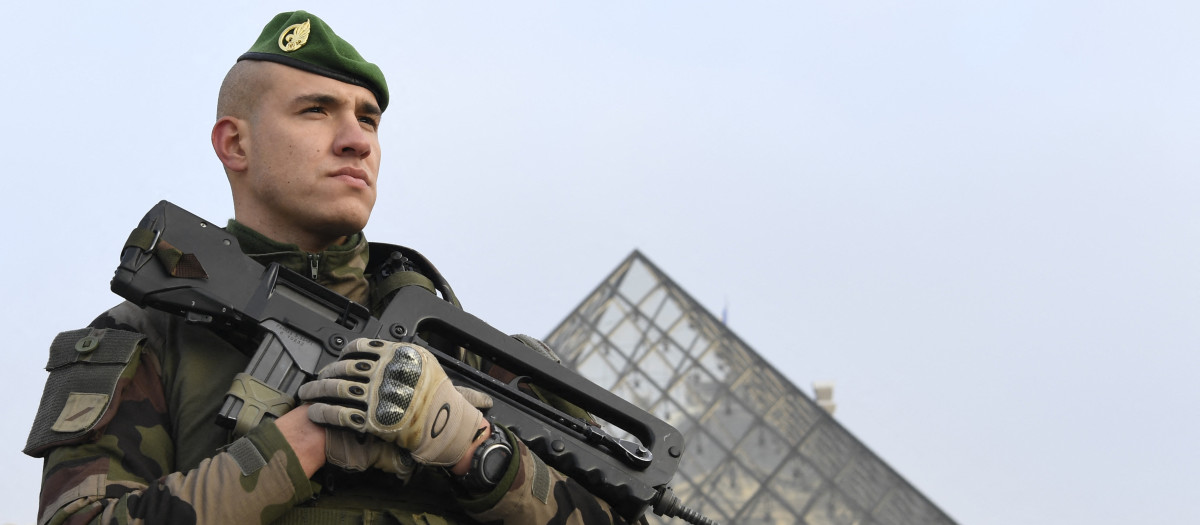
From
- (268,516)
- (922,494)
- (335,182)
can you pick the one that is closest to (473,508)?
(268,516)

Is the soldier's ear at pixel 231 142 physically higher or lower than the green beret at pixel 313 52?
lower

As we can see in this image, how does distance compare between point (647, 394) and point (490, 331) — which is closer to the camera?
point (490, 331)

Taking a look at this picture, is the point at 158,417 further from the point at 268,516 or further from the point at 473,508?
the point at 473,508

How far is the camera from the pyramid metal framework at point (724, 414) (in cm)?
1644

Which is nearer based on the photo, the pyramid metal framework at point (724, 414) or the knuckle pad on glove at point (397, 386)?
the knuckle pad on glove at point (397, 386)

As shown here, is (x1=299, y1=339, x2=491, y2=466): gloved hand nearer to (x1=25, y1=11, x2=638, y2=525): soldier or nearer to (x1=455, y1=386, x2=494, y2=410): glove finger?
(x1=25, y1=11, x2=638, y2=525): soldier

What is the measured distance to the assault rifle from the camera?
98.4 inches

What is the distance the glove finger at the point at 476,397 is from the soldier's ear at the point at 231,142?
84cm

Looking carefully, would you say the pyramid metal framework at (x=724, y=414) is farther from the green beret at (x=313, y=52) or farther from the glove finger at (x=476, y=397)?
the glove finger at (x=476, y=397)

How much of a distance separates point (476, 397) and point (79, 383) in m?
0.81

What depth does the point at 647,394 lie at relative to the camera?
60.3ft

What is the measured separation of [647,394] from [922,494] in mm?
4476

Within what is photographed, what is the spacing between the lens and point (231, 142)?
2971 mm

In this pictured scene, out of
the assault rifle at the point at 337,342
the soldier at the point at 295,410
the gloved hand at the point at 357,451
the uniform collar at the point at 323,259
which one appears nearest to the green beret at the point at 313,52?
the soldier at the point at 295,410
